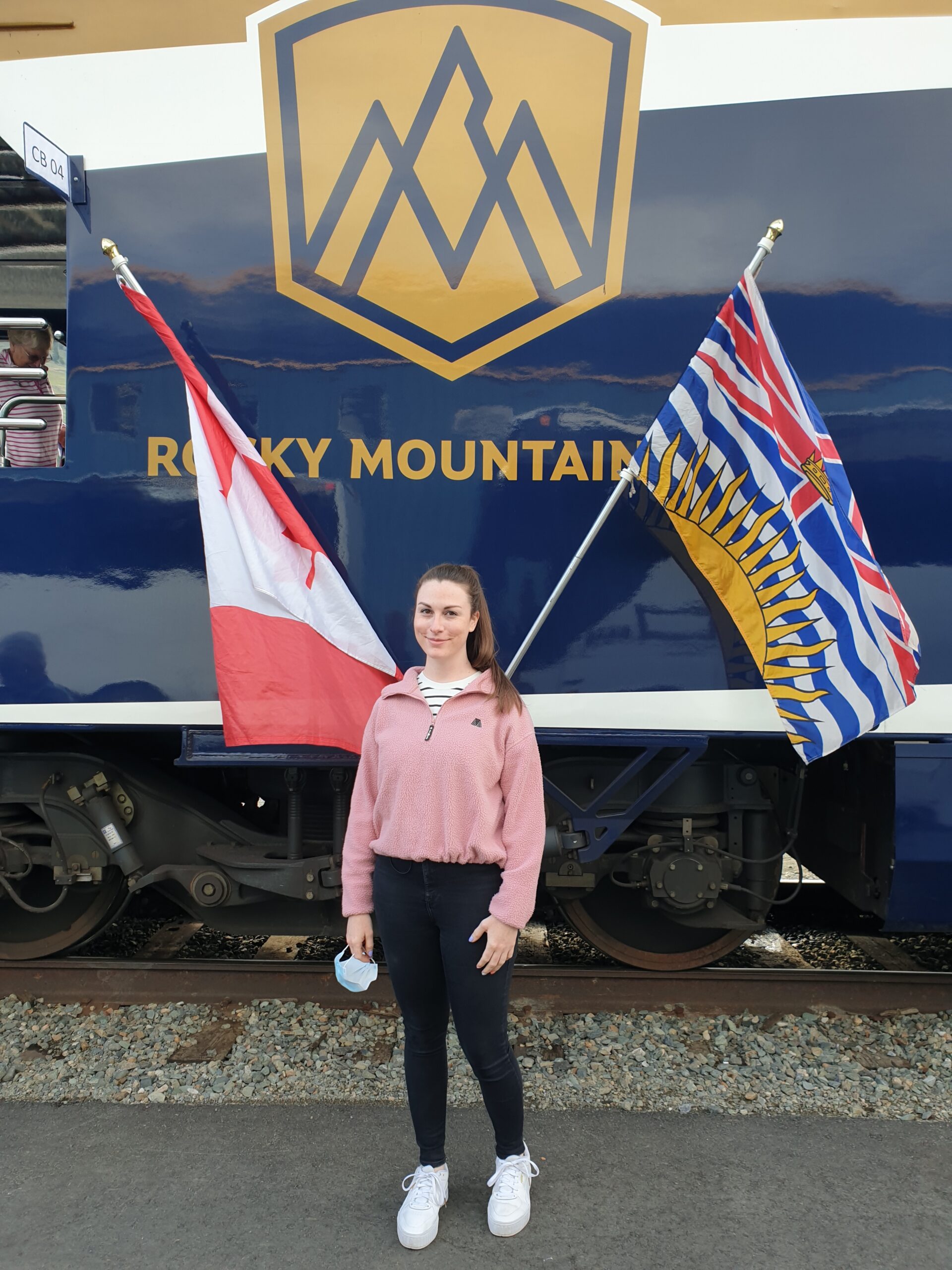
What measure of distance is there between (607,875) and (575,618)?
1191mm

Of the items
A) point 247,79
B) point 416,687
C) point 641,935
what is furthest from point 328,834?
point 247,79

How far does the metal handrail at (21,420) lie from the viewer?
119 inches

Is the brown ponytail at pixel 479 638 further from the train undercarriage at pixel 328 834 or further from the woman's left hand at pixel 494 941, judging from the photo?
the train undercarriage at pixel 328 834

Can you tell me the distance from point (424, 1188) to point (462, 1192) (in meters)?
0.20

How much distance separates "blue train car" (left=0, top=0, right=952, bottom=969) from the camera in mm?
2918

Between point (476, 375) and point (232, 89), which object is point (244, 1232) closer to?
point (476, 375)

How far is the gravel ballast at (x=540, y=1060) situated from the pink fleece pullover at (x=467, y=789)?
1.22 metres

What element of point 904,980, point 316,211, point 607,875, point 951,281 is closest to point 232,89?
point 316,211

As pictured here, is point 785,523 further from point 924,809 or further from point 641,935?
point 641,935

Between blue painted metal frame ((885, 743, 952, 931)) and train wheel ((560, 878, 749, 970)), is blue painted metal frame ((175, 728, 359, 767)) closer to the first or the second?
train wheel ((560, 878, 749, 970))

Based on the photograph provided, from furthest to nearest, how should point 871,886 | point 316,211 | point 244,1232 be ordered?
1. point 871,886
2. point 316,211
3. point 244,1232

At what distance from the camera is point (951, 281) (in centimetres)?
299

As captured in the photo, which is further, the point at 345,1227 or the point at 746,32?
the point at 746,32

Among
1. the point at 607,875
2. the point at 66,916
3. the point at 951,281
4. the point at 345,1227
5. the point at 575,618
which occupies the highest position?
the point at 951,281
